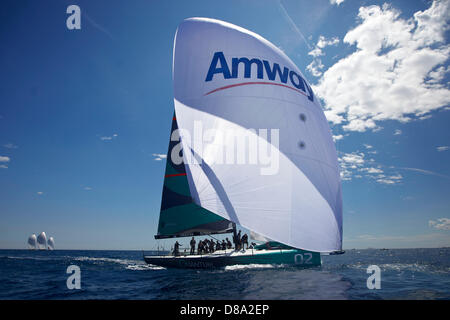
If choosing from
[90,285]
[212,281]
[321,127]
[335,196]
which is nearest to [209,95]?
[321,127]

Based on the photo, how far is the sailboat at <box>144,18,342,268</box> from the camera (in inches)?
325

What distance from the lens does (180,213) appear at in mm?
17875


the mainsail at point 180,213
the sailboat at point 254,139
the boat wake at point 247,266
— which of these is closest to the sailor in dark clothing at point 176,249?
the mainsail at point 180,213

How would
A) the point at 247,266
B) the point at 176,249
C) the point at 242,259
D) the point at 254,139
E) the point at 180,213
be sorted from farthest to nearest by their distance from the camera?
the point at 180,213 < the point at 176,249 < the point at 242,259 < the point at 247,266 < the point at 254,139

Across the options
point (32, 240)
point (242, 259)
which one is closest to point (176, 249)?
point (242, 259)

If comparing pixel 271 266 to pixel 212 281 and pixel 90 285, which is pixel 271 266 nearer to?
pixel 212 281

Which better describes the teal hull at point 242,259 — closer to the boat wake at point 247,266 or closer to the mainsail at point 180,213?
the boat wake at point 247,266

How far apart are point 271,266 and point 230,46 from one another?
1158 centimetres

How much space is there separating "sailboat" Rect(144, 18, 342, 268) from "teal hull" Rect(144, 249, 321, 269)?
18.3 ft

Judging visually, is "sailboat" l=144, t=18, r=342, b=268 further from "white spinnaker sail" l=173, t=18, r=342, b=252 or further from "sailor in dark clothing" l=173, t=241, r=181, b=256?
"sailor in dark clothing" l=173, t=241, r=181, b=256

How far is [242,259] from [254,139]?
821 centimetres

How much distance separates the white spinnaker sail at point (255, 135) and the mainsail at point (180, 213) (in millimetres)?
8239

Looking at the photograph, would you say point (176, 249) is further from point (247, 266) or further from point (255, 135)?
point (255, 135)
